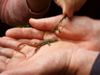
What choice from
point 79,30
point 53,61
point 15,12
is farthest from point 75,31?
point 15,12

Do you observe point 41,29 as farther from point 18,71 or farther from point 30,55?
point 18,71

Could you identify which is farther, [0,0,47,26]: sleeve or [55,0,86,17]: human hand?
[0,0,47,26]: sleeve

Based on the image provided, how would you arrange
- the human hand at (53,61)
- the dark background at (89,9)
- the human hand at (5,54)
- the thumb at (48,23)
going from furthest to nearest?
1. the dark background at (89,9)
2. the thumb at (48,23)
3. the human hand at (5,54)
4. the human hand at (53,61)

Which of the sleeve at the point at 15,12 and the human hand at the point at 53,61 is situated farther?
the sleeve at the point at 15,12

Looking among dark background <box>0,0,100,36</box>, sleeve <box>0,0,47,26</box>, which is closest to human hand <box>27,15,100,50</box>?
dark background <box>0,0,100,36</box>

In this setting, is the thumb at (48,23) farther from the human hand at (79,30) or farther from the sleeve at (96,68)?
the sleeve at (96,68)

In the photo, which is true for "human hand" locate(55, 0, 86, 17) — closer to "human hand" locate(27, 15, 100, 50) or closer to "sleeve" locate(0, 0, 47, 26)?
"human hand" locate(27, 15, 100, 50)

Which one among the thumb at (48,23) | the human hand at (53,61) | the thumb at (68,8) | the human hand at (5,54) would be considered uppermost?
the thumb at (68,8)

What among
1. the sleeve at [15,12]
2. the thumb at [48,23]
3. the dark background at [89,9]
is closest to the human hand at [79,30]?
the thumb at [48,23]
